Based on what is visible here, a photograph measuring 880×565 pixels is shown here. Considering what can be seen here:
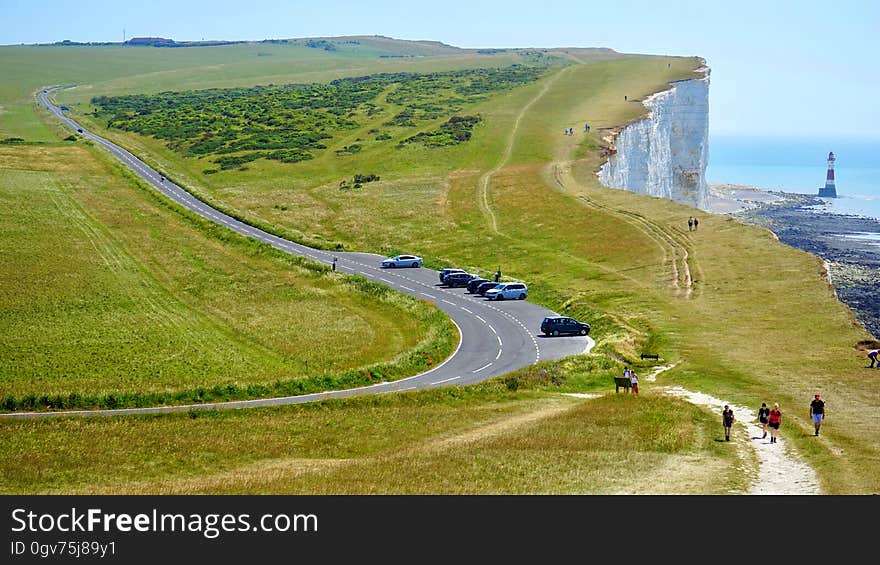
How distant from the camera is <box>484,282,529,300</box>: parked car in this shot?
77438 mm

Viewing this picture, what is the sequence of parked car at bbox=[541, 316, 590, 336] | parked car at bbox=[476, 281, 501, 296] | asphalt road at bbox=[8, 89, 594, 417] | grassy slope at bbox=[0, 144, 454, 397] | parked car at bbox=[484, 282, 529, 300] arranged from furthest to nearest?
parked car at bbox=[476, 281, 501, 296] < parked car at bbox=[484, 282, 529, 300] < parked car at bbox=[541, 316, 590, 336] < grassy slope at bbox=[0, 144, 454, 397] < asphalt road at bbox=[8, 89, 594, 417]

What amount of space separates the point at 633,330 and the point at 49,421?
35822 mm

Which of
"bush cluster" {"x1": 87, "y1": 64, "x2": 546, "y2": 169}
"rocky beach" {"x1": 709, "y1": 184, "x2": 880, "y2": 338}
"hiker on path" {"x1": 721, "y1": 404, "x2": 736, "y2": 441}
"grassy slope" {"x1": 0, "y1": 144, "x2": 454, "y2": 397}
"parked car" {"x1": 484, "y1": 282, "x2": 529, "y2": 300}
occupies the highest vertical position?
"bush cluster" {"x1": 87, "y1": 64, "x2": 546, "y2": 169}

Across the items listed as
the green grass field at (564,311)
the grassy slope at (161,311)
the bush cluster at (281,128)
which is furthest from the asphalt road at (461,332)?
the bush cluster at (281,128)

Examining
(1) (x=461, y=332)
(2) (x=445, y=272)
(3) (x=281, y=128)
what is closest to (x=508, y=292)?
(2) (x=445, y=272)

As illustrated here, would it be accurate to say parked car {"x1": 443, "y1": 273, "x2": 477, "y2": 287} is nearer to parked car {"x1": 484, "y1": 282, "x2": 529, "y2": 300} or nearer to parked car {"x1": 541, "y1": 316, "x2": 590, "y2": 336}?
parked car {"x1": 484, "y1": 282, "x2": 529, "y2": 300}

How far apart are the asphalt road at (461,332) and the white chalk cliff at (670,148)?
56.6m

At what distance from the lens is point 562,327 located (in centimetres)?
6444

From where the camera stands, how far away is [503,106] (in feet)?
609

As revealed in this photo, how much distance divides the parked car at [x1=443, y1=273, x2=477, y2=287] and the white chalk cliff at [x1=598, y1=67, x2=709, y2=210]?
60.2 metres

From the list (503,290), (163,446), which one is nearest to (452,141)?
(503,290)

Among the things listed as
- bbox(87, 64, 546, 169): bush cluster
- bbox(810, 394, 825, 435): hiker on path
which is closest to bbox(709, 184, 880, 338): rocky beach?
bbox(810, 394, 825, 435): hiker on path

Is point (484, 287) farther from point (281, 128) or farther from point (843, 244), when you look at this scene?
point (281, 128)

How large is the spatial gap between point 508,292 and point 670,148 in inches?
3692
